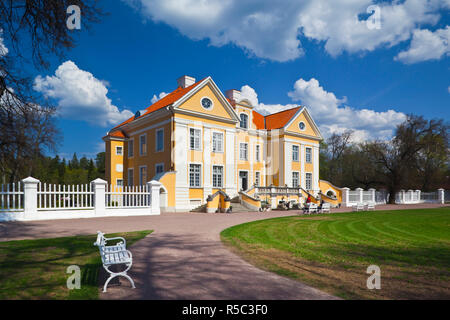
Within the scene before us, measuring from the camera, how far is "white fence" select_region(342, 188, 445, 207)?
107 ft

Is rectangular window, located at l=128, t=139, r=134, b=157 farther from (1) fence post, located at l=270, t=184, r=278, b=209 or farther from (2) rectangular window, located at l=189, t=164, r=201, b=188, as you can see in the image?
(1) fence post, located at l=270, t=184, r=278, b=209

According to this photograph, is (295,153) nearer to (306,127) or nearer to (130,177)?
(306,127)

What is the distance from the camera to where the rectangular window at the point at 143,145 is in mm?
27844

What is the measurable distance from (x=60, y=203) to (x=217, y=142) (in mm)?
13980

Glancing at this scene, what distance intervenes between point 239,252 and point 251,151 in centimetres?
2378

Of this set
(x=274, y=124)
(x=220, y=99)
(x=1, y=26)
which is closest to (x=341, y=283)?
(x=1, y=26)

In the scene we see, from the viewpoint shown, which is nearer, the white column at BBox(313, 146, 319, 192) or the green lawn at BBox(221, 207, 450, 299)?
the green lawn at BBox(221, 207, 450, 299)

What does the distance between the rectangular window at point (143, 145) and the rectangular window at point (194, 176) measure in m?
5.56

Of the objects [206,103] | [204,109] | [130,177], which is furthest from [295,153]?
[130,177]

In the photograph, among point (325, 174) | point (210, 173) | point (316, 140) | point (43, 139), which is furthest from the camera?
point (325, 174)

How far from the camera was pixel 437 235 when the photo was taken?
10789 millimetres

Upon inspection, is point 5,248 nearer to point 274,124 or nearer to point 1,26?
point 1,26

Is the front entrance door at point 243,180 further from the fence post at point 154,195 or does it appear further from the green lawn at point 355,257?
the green lawn at point 355,257

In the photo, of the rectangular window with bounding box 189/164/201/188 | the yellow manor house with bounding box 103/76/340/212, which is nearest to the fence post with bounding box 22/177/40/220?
the yellow manor house with bounding box 103/76/340/212
